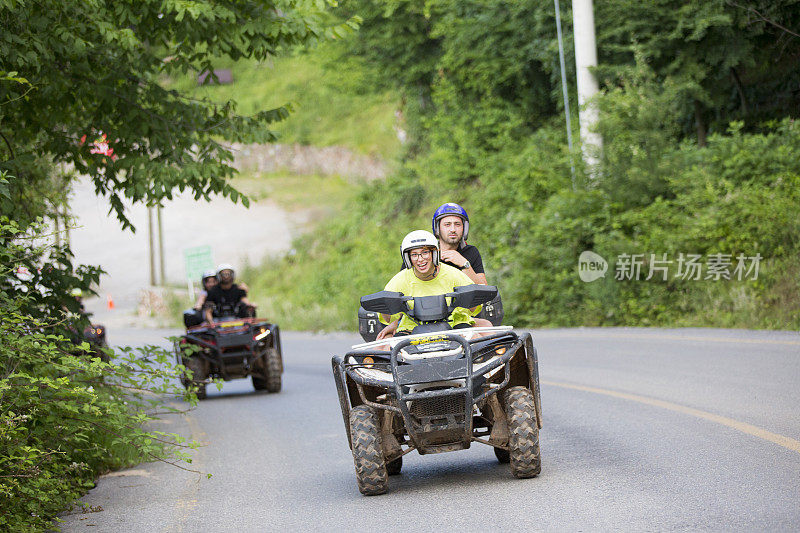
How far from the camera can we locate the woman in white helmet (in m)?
8.73

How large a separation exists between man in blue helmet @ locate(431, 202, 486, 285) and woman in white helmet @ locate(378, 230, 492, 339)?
941 millimetres

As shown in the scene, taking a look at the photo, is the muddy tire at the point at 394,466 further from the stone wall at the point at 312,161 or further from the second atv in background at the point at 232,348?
the stone wall at the point at 312,161

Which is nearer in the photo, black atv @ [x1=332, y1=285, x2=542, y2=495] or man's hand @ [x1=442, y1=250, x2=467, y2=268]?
black atv @ [x1=332, y1=285, x2=542, y2=495]

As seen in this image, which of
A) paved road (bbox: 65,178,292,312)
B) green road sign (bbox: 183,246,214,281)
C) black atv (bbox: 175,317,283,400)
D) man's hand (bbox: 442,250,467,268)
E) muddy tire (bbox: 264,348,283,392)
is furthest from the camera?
paved road (bbox: 65,178,292,312)

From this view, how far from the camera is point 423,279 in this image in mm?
8992

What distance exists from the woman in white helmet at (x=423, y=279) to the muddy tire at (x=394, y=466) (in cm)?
107

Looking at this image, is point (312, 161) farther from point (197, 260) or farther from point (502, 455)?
point (502, 455)

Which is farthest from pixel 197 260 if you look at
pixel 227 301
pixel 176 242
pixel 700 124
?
pixel 227 301

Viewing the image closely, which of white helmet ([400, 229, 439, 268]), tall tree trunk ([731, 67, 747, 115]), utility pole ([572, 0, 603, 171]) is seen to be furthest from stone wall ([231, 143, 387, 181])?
white helmet ([400, 229, 439, 268])

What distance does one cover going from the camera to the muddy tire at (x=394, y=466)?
30.4 ft

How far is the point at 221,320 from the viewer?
688 inches

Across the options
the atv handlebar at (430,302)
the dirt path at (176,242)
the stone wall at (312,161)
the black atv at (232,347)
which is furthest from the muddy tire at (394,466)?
the stone wall at (312,161)

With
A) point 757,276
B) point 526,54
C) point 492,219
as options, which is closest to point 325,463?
point 757,276

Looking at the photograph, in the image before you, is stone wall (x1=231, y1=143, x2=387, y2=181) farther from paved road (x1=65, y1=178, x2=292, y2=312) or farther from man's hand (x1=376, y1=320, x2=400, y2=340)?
man's hand (x1=376, y1=320, x2=400, y2=340)
